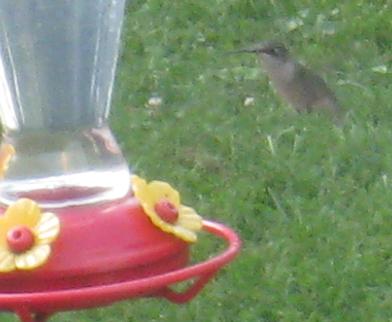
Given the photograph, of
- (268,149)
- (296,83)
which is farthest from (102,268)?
(296,83)

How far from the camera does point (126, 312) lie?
5129 millimetres

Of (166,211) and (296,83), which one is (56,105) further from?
(296,83)

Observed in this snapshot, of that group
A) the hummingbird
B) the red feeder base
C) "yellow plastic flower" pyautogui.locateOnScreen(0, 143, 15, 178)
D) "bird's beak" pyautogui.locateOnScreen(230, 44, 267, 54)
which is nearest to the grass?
the hummingbird

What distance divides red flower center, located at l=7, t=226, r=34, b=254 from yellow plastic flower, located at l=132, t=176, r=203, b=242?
22 cm

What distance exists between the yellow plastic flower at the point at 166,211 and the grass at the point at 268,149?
236cm

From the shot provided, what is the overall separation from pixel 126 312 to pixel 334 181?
1272 millimetres

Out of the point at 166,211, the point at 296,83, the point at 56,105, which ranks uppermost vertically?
the point at 56,105

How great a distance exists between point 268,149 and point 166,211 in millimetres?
3782

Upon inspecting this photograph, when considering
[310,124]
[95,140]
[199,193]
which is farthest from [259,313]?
[95,140]

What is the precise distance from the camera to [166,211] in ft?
8.59

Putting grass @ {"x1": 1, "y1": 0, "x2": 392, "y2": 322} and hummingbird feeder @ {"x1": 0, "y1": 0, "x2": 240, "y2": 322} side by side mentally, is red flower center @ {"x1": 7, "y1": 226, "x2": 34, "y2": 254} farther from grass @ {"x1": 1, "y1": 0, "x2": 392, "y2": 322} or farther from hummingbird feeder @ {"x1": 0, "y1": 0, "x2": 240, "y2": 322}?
grass @ {"x1": 1, "y1": 0, "x2": 392, "y2": 322}

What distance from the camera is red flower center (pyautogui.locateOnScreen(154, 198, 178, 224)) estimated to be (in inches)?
103

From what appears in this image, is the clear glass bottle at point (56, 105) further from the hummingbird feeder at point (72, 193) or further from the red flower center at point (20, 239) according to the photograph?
the red flower center at point (20, 239)

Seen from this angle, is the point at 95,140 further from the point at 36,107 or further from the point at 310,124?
the point at 310,124
